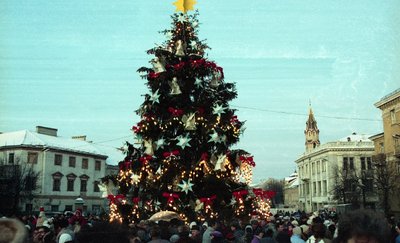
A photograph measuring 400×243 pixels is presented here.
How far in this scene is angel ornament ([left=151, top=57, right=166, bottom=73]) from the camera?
17.5m

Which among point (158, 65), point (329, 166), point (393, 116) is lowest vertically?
point (158, 65)

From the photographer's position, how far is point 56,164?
6012cm

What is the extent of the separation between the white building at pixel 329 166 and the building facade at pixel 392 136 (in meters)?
11.5

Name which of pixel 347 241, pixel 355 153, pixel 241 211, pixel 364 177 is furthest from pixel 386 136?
pixel 347 241

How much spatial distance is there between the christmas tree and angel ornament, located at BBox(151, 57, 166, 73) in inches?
1.6

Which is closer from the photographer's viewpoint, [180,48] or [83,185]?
[180,48]

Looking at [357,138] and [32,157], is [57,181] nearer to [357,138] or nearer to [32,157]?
[32,157]

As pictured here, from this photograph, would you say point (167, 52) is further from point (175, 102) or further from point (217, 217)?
point (217, 217)

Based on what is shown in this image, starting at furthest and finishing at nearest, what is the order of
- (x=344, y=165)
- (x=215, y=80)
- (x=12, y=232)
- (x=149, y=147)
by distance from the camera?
(x=344, y=165) < (x=215, y=80) < (x=149, y=147) < (x=12, y=232)

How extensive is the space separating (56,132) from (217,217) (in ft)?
178

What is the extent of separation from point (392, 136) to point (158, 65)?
1681 inches

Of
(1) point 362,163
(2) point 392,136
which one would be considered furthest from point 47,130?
(1) point 362,163

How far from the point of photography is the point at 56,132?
215ft

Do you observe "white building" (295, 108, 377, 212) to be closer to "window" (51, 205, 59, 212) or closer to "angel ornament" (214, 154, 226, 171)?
→ "window" (51, 205, 59, 212)
